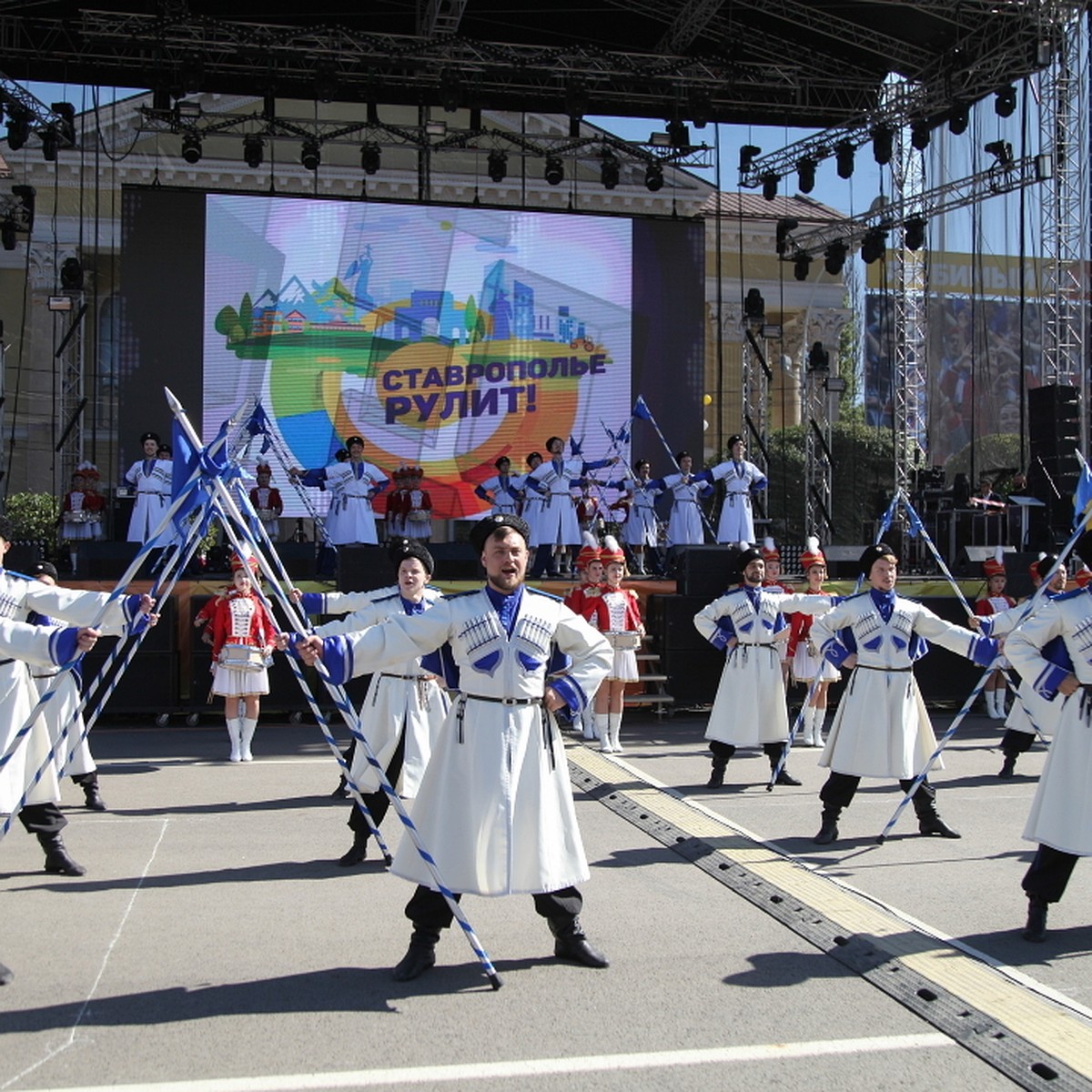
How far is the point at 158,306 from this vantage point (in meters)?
20.3

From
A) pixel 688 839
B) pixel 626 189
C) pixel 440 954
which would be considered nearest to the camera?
pixel 440 954

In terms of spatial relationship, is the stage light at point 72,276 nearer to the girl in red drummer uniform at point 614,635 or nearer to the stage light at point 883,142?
the girl in red drummer uniform at point 614,635

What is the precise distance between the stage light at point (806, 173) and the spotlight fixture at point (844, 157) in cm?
61

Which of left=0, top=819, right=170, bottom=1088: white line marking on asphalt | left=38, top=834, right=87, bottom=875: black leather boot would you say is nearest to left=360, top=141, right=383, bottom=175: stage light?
left=0, top=819, right=170, bottom=1088: white line marking on asphalt

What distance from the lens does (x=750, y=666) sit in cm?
1126

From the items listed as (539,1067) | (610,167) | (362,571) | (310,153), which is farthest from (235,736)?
(610,167)

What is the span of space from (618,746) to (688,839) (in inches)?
191

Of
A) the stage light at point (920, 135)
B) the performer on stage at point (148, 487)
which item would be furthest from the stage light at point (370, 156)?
the stage light at point (920, 135)

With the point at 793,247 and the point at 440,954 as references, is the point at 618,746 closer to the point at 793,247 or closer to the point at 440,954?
the point at 440,954

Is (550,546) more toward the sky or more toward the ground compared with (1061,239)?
more toward the ground

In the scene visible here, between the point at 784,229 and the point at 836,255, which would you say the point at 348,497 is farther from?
the point at 836,255

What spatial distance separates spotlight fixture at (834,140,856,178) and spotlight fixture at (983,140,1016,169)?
2.46m

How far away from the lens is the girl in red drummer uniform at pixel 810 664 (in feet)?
45.1

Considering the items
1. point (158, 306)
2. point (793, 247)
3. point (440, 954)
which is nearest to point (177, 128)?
point (158, 306)
